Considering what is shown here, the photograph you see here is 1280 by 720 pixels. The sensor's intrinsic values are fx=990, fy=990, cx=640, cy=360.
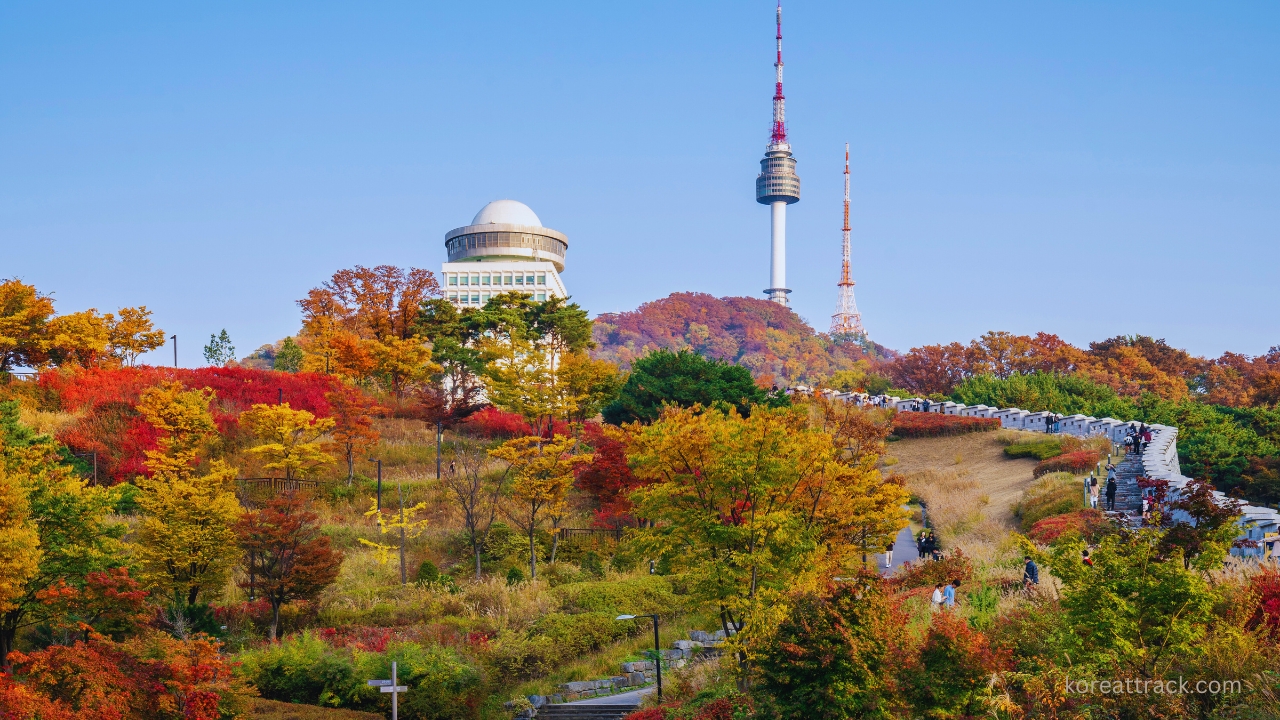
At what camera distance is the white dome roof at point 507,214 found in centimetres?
7975

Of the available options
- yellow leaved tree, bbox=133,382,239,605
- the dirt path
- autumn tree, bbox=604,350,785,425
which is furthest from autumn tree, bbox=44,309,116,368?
the dirt path

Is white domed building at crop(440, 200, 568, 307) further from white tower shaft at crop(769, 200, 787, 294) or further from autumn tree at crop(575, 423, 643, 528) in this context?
white tower shaft at crop(769, 200, 787, 294)

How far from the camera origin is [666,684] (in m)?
21.1

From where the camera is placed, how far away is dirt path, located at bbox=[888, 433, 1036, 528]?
3903 centimetres

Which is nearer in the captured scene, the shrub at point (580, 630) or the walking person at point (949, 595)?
the walking person at point (949, 595)

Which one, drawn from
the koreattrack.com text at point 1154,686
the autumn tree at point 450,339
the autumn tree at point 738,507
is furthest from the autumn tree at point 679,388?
the koreattrack.com text at point 1154,686

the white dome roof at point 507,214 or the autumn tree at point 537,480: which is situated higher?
the white dome roof at point 507,214

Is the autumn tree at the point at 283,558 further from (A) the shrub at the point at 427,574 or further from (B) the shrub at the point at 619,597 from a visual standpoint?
(B) the shrub at the point at 619,597

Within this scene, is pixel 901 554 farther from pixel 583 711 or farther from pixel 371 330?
pixel 371 330

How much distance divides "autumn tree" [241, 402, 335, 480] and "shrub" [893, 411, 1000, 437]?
32891 mm

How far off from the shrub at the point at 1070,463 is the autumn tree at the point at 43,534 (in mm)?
34078

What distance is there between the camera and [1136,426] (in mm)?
42469

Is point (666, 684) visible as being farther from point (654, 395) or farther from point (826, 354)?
point (826, 354)

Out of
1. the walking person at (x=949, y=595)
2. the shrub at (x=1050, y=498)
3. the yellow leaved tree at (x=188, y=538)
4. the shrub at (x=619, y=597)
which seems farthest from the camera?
the shrub at (x=1050, y=498)
